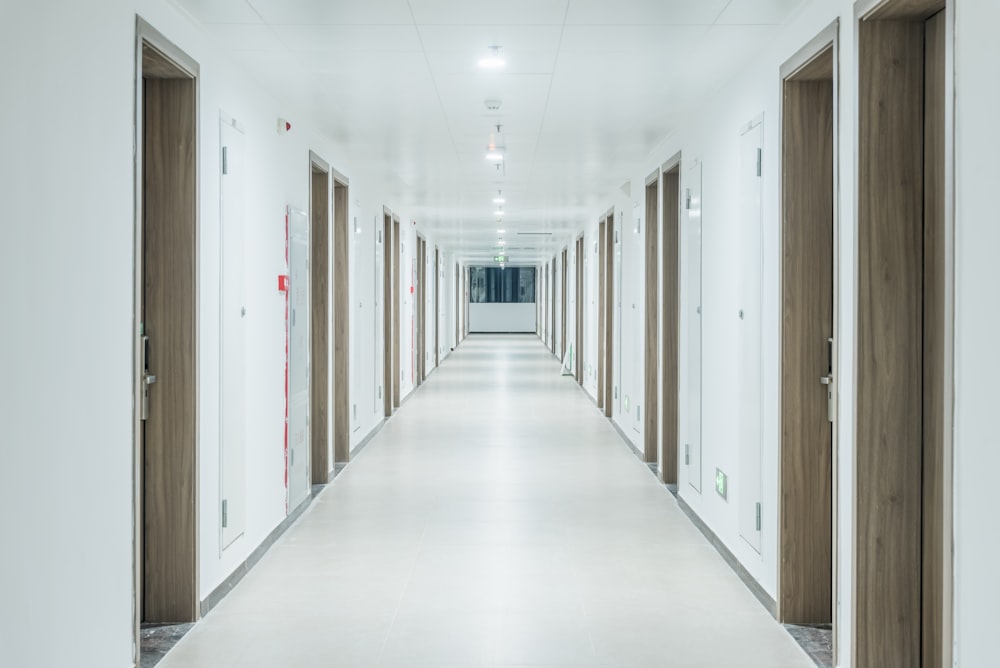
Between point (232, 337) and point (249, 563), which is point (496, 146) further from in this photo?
point (249, 563)

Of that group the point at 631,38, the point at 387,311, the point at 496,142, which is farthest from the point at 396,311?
the point at 631,38

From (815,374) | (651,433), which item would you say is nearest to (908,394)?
(815,374)

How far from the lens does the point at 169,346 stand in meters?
4.33

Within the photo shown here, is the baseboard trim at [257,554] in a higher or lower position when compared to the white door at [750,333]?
lower

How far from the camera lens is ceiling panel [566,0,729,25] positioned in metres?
4.10

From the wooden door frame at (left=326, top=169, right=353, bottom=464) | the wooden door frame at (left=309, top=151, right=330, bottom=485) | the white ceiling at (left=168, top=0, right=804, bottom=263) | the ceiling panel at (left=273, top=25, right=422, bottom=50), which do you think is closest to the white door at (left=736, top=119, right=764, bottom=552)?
the white ceiling at (left=168, top=0, right=804, bottom=263)

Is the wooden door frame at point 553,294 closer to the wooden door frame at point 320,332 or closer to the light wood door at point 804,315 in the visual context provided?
the wooden door frame at point 320,332

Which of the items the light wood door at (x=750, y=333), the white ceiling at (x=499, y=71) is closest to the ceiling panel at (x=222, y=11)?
the white ceiling at (x=499, y=71)

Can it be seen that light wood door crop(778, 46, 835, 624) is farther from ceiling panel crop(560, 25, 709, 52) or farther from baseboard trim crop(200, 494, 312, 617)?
baseboard trim crop(200, 494, 312, 617)

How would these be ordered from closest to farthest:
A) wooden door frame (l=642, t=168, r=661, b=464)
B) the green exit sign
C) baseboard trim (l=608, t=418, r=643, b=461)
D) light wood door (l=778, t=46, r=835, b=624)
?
light wood door (l=778, t=46, r=835, b=624), the green exit sign, wooden door frame (l=642, t=168, r=661, b=464), baseboard trim (l=608, t=418, r=643, b=461)

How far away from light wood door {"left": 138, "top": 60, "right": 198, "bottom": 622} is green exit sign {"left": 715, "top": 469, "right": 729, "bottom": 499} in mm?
2984

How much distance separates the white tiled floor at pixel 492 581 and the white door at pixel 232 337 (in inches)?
17.6

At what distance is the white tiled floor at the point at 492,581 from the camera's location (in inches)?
158

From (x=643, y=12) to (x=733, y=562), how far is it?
2992mm
